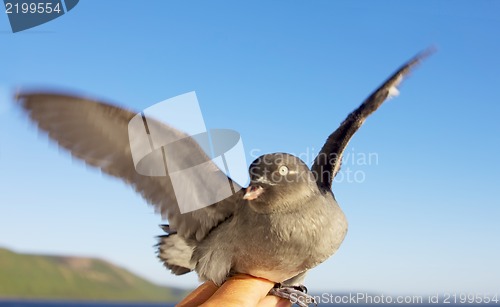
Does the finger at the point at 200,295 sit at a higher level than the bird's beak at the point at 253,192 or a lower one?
lower

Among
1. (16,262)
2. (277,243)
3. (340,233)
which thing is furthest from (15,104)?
(16,262)

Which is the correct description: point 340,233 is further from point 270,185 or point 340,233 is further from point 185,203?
point 185,203

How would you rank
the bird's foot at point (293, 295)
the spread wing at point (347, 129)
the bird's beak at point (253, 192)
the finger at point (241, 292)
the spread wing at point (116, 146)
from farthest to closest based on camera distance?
the spread wing at point (347, 129) → the bird's foot at point (293, 295) → the spread wing at point (116, 146) → the bird's beak at point (253, 192) → the finger at point (241, 292)

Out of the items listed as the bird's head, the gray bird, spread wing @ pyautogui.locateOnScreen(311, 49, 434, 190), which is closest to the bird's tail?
the gray bird

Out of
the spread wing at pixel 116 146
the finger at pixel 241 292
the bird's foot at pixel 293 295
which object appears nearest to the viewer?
the finger at pixel 241 292

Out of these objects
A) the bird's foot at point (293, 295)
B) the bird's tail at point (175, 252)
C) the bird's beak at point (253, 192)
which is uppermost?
the bird's beak at point (253, 192)

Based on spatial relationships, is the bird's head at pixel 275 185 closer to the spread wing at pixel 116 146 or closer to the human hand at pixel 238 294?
the spread wing at pixel 116 146

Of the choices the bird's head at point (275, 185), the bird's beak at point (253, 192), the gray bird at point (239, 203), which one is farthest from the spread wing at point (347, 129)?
the bird's beak at point (253, 192)
